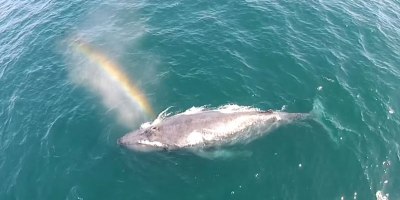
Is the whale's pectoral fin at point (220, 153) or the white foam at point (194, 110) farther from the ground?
the white foam at point (194, 110)

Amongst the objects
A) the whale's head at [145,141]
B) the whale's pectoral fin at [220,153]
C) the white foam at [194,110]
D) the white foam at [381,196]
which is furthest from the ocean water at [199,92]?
the white foam at [194,110]

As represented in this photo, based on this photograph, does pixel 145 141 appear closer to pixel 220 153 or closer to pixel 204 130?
pixel 204 130

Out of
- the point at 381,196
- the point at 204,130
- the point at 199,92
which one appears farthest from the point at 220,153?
the point at 381,196

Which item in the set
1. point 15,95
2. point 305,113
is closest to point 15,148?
point 15,95

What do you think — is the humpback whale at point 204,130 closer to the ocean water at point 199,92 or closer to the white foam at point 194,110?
the ocean water at point 199,92

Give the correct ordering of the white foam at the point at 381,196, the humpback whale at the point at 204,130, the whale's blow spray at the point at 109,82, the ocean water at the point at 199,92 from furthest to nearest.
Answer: the whale's blow spray at the point at 109,82 → the humpback whale at the point at 204,130 → the ocean water at the point at 199,92 → the white foam at the point at 381,196

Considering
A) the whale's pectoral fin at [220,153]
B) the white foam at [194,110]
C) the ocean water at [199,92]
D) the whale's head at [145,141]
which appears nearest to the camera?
the ocean water at [199,92]

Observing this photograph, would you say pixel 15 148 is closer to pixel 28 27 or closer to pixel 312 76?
pixel 28 27
